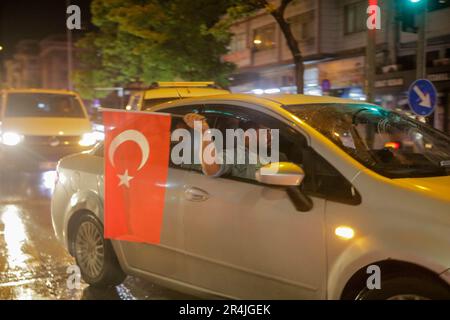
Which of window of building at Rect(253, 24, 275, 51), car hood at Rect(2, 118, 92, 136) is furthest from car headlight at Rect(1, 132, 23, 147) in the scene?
window of building at Rect(253, 24, 275, 51)

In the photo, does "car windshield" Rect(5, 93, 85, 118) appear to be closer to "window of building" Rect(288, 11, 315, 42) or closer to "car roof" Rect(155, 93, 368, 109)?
"car roof" Rect(155, 93, 368, 109)

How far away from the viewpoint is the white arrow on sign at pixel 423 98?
10.5m

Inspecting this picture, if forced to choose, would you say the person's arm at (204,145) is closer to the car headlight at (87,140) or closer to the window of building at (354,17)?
the car headlight at (87,140)

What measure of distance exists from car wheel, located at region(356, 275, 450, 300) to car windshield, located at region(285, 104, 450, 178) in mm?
626

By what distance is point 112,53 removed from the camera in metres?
24.2

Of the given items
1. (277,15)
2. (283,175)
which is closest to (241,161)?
(283,175)

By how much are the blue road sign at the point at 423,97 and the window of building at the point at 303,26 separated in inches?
481

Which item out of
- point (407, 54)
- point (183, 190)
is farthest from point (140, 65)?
point (183, 190)

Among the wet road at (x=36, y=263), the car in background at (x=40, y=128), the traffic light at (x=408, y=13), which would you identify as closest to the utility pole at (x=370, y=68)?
the traffic light at (x=408, y=13)

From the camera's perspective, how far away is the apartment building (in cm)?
1723

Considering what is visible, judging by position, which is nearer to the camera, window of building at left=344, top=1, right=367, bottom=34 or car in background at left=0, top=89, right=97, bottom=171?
car in background at left=0, top=89, right=97, bottom=171

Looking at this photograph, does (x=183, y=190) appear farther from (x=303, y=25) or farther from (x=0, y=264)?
(x=303, y=25)

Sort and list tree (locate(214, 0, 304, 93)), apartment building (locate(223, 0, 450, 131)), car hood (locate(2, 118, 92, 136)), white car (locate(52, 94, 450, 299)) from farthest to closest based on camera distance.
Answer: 1. apartment building (locate(223, 0, 450, 131))
2. tree (locate(214, 0, 304, 93))
3. car hood (locate(2, 118, 92, 136))
4. white car (locate(52, 94, 450, 299))

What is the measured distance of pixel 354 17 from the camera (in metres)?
20.9
